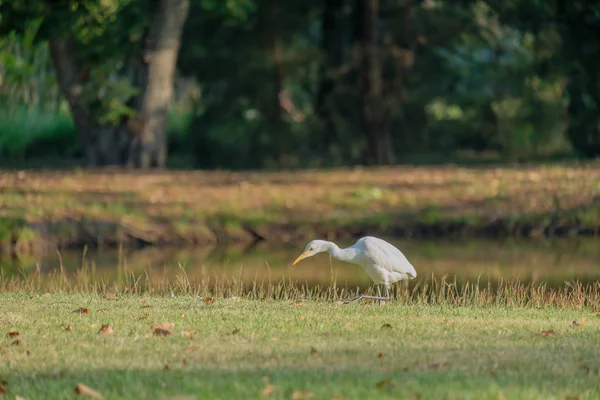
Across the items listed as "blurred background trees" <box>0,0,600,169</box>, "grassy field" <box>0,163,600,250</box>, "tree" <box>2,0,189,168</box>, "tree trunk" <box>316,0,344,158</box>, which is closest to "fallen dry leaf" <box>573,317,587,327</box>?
"grassy field" <box>0,163,600,250</box>

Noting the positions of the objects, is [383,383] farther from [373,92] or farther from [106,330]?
[373,92]

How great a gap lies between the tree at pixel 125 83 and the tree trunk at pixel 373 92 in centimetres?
500

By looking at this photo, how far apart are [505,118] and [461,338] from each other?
30402 mm

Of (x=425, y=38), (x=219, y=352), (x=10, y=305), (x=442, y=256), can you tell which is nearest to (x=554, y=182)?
(x=442, y=256)

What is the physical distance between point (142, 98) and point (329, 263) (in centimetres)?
1247

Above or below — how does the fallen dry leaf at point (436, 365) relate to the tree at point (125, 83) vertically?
below

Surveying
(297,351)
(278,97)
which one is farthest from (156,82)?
(297,351)

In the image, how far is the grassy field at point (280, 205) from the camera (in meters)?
21.3

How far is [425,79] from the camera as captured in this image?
39406 mm

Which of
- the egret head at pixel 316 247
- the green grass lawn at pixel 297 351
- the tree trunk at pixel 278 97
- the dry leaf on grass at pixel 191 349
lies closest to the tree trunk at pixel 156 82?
the tree trunk at pixel 278 97

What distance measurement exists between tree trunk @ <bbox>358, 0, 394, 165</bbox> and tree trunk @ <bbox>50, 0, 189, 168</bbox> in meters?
5.00

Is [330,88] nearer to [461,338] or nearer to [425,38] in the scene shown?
[425,38]

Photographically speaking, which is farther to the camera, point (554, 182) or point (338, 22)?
point (338, 22)

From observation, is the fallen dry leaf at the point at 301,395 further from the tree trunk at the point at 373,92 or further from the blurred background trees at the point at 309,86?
the tree trunk at the point at 373,92
